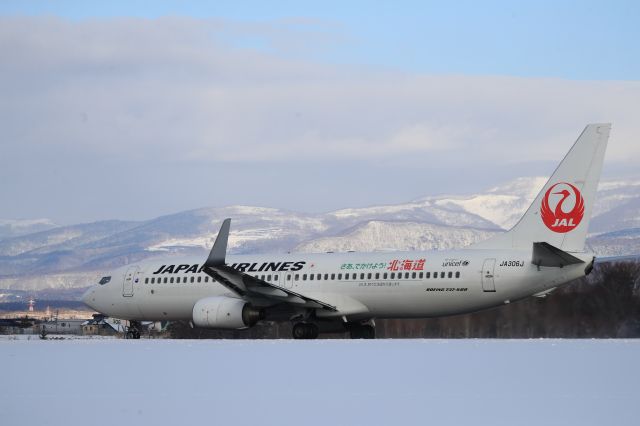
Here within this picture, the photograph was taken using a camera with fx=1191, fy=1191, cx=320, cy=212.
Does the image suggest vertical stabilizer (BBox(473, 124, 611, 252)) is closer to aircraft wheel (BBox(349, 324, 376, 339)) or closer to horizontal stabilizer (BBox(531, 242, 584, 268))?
horizontal stabilizer (BBox(531, 242, 584, 268))

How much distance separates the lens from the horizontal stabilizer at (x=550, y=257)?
111 feet

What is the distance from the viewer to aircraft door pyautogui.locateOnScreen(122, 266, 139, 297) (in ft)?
143

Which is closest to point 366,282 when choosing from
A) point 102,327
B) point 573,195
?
point 573,195

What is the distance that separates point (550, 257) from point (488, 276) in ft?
7.41

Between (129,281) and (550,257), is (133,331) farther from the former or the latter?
(550,257)

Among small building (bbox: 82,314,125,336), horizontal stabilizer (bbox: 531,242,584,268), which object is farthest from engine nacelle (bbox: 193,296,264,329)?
small building (bbox: 82,314,125,336)

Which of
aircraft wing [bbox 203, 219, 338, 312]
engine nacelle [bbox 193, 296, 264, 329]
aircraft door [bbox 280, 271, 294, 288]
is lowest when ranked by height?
engine nacelle [bbox 193, 296, 264, 329]

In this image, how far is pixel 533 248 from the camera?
113 feet

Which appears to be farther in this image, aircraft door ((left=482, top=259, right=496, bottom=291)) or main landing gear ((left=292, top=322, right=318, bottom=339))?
main landing gear ((left=292, top=322, right=318, bottom=339))

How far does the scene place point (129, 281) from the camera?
4362 cm

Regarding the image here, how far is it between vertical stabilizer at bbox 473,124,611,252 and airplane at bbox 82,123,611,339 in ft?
0.10
